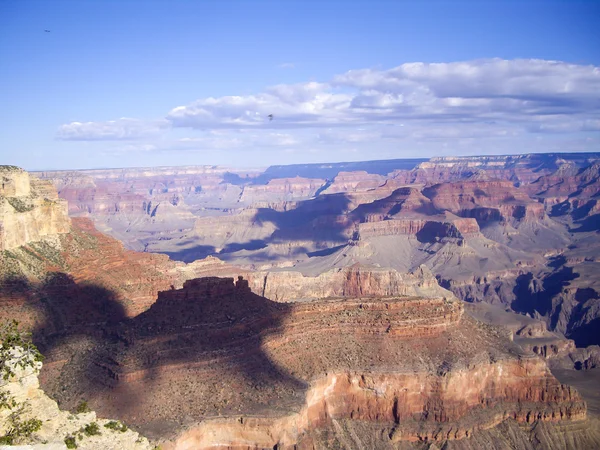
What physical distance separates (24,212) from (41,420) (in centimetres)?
5500

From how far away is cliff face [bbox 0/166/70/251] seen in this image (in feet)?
226

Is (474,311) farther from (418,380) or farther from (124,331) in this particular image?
(124,331)

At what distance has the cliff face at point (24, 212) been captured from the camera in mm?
68938

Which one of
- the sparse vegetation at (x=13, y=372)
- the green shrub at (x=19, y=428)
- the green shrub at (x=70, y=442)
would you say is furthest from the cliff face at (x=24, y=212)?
the green shrub at (x=70, y=442)

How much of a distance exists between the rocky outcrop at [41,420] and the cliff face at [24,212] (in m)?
48.3

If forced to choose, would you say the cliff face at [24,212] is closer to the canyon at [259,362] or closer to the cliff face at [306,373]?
the canyon at [259,362]

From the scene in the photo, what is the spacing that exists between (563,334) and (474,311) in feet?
94.2

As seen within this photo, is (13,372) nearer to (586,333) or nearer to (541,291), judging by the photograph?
(586,333)

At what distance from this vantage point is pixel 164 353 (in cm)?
5412

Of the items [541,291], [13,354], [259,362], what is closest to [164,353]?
[259,362]

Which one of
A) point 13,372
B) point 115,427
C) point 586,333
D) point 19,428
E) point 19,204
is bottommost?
point 586,333

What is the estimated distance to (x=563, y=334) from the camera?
139500 mm

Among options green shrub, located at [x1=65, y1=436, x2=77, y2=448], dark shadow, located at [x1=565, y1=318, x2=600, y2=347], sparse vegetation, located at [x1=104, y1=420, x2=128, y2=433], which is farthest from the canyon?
dark shadow, located at [x1=565, y1=318, x2=600, y2=347]

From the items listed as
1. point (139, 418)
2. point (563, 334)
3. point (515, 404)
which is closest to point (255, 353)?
point (139, 418)
